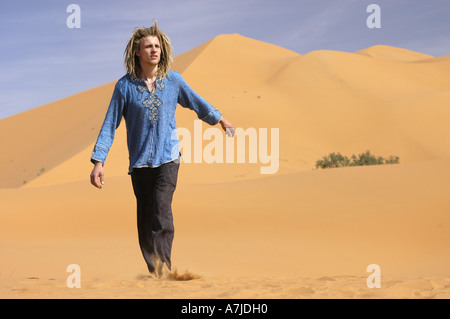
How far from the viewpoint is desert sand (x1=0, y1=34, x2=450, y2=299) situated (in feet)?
16.4

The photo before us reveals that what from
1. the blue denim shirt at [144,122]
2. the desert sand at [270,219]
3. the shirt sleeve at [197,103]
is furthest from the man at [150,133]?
the desert sand at [270,219]

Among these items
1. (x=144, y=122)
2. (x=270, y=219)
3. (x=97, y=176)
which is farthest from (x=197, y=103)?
(x=270, y=219)

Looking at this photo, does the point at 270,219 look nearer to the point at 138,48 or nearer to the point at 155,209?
the point at 155,209

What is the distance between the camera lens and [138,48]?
525cm

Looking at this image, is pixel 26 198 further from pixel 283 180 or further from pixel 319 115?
pixel 319 115

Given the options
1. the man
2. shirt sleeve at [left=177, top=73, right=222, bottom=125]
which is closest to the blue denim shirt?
the man

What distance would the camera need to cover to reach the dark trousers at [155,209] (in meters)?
5.15

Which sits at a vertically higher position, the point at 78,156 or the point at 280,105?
the point at 280,105

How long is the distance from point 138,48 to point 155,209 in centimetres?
138

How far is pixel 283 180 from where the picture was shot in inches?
516

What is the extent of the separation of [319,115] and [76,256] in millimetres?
25310

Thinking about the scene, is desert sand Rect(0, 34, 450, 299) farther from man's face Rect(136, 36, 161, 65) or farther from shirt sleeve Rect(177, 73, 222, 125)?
man's face Rect(136, 36, 161, 65)
